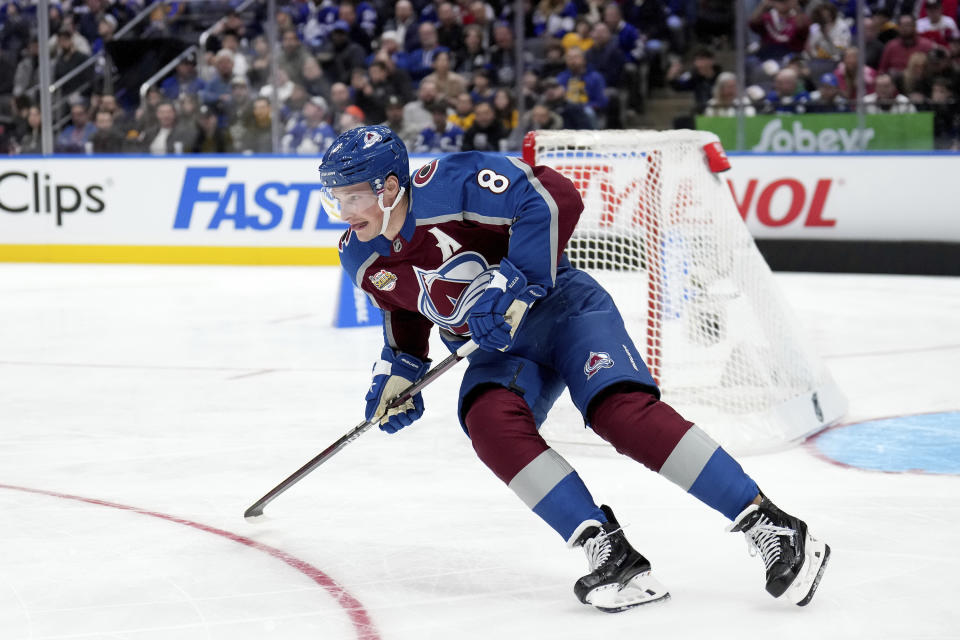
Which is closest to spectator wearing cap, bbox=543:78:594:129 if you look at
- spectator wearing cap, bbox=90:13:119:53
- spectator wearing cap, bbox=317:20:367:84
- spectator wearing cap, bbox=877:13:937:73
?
spectator wearing cap, bbox=317:20:367:84

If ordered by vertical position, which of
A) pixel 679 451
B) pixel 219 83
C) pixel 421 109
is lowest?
pixel 421 109

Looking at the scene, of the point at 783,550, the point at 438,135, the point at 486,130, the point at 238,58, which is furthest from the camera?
the point at 238,58

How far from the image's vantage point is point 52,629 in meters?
2.36

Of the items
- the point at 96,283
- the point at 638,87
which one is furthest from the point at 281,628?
the point at 638,87

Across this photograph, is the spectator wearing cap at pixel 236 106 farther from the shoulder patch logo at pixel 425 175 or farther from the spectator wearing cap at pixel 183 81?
the shoulder patch logo at pixel 425 175

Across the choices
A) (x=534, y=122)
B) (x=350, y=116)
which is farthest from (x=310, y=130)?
(x=534, y=122)

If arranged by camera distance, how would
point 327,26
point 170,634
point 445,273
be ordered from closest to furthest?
1. point 170,634
2. point 445,273
3. point 327,26

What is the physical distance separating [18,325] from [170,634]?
16.5 ft

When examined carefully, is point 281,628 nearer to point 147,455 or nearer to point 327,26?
point 147,455

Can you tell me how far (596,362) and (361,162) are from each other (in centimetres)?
58

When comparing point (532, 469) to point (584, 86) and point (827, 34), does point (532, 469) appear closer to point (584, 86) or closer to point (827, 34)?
point (827, 34)

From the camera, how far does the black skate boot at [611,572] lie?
2332 mm

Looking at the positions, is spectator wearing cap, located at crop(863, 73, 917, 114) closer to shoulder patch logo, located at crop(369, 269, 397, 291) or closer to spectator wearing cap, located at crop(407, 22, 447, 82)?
spectator wearing cap, located at crop(407, 22, 447, 82)

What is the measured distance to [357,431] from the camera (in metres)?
2.90
